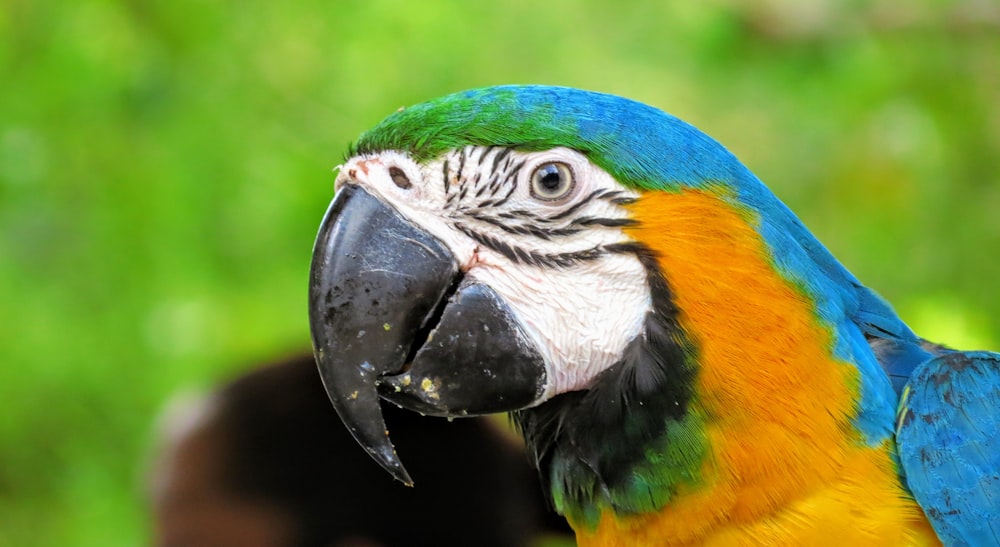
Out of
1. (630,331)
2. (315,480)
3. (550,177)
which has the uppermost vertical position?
(550,177)

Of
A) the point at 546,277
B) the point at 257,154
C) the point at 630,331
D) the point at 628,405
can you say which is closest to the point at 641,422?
the point at 628,405

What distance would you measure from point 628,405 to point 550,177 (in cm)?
38

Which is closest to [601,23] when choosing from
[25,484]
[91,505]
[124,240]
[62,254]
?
[124,240]

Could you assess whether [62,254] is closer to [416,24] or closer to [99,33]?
[99,33]

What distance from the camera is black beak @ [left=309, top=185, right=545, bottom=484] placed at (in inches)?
54.4

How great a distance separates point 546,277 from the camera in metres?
1.42

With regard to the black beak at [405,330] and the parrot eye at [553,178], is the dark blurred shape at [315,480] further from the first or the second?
the parrot eye at [553,178]

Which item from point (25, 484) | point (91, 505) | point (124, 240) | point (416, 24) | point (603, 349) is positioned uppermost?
point (416, 24)

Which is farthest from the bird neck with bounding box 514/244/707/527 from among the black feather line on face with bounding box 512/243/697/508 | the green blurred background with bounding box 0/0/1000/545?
the green blurred background with bounding box 0/0/1000/545

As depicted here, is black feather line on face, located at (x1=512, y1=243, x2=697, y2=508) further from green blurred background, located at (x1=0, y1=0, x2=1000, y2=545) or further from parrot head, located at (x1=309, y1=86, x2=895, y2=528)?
green blurred background, located at (x1=0, y1=0, x2=1000, y2=545)

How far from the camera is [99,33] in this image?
3.47 metres

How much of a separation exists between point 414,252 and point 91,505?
2.82m

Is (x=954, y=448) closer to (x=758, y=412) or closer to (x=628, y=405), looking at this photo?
(x=758, y=412)

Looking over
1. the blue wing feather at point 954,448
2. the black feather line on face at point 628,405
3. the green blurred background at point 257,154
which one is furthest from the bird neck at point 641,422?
the green blurred background at point 257,154
